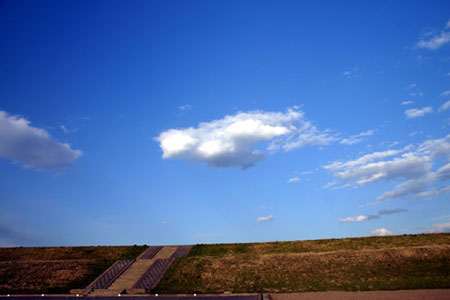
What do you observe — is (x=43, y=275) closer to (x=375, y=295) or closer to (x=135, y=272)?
(x=135, y=272)

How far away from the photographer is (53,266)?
4316 centimetres

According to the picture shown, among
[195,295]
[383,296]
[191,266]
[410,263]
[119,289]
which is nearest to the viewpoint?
[383,296]

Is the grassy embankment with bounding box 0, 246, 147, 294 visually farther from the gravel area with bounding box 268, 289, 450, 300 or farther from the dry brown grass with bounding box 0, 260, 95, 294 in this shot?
the gravel area with bounding box 268, 289, 450, 300

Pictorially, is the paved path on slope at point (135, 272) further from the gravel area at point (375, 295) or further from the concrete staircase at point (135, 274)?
the gravel area at point (375, 295)

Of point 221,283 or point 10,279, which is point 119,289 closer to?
point 221,283

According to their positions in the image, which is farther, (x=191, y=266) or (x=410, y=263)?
(x=191, y=266)

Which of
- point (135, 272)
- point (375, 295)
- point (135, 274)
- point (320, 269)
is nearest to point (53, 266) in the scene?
point (135, 272)

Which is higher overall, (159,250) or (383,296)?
(159,250)

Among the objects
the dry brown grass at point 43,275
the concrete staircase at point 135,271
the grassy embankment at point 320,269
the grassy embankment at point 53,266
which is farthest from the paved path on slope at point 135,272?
the dry brown grass at point 43,275

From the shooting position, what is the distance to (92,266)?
43281 millimetres

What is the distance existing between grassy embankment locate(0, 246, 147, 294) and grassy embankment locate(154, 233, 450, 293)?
→ 11.2 metres

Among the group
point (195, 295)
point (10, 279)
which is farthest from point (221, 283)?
point (10, 279)

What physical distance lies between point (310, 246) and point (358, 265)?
11739 millimetres

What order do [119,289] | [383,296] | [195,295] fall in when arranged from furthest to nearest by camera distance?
[119,289]
[195,295]
[383,296]
